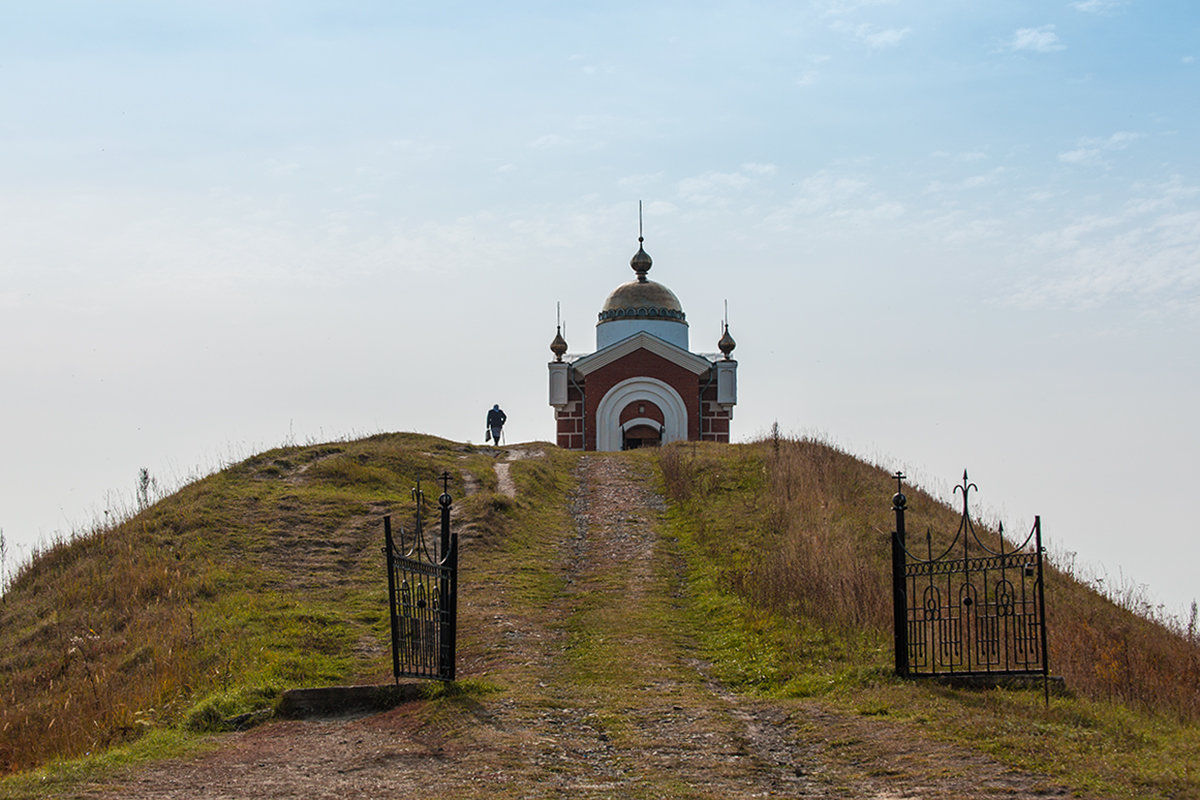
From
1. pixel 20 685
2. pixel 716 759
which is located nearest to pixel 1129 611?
pixel 716 759

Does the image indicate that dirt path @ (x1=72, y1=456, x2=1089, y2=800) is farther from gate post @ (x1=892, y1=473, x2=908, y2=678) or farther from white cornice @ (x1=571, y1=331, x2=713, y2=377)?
white cornice @ (x1=571, y1=331, x2=713, y2=377)

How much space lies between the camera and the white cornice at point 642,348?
38.6 meters

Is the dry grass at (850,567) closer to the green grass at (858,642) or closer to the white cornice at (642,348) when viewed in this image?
the green grass at (858,642)

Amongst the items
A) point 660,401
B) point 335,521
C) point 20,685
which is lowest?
point 20,685

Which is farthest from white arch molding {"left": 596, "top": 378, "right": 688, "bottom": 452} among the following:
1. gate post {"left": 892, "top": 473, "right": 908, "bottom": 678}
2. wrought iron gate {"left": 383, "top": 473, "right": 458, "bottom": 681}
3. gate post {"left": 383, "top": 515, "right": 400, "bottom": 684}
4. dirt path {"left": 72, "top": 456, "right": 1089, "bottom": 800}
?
gate post {"left": 383, "top": 515, "right": 400, "bottom": 684}

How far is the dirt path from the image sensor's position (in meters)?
7.83

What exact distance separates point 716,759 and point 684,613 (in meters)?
6.39

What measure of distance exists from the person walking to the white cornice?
167 inches

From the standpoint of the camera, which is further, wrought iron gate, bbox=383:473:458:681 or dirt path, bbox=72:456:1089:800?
wrought iron gate, bbox=383:473:458:681

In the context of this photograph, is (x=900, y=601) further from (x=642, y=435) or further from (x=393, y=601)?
(x=642, y=435)

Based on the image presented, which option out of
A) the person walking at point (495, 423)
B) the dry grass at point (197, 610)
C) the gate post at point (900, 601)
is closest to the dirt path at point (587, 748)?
the gate post at point (900, 601)

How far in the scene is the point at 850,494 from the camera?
833 inches

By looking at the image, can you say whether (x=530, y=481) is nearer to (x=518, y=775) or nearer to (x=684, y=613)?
(x=684, y=613)

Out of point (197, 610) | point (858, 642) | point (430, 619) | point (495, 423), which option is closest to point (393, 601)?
point (430, 619)
